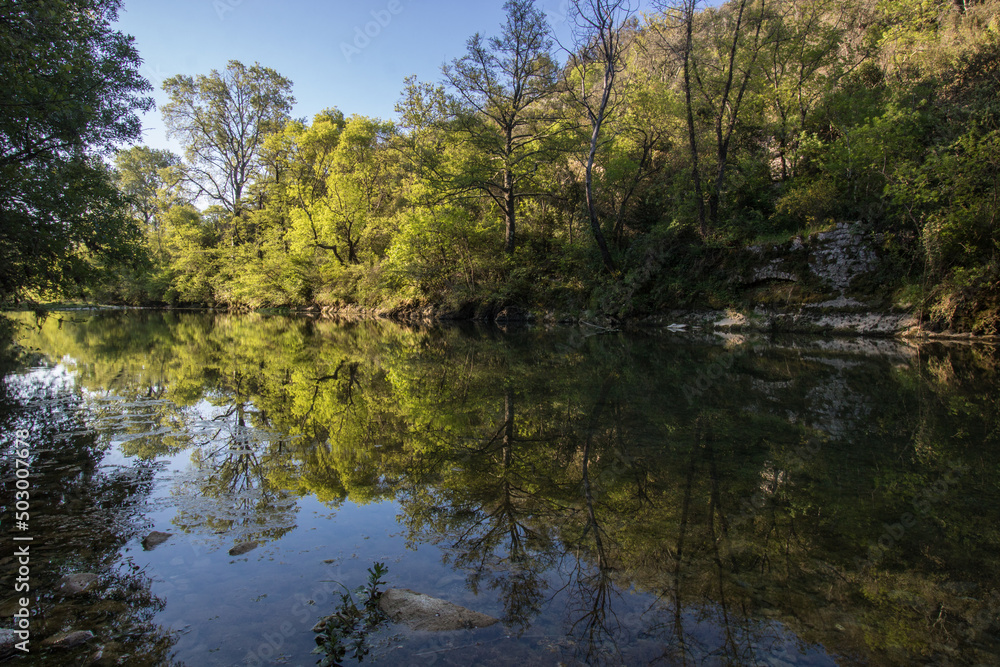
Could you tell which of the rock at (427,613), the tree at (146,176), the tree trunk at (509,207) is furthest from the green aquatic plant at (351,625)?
the tree at (146,176)

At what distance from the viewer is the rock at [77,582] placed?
279cm

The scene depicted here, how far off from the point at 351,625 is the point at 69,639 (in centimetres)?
129

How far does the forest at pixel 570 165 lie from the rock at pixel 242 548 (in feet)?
28.9

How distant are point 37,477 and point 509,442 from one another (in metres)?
4.52

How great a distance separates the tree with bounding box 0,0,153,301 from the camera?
8.38m

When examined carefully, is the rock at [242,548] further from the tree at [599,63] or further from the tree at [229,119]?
the tree at [229,119]

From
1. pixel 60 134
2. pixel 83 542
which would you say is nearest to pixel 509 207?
pixel 60 134

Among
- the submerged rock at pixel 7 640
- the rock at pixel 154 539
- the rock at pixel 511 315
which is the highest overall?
the rock at pixel 511 315

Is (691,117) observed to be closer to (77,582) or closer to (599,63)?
(599,63)

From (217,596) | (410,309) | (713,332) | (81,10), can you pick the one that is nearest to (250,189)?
(410,309)

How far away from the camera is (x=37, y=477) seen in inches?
179

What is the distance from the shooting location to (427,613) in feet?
8.61

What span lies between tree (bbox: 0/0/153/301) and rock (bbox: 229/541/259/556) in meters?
8.80

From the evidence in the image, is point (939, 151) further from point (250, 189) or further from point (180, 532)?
point (250, 189)
